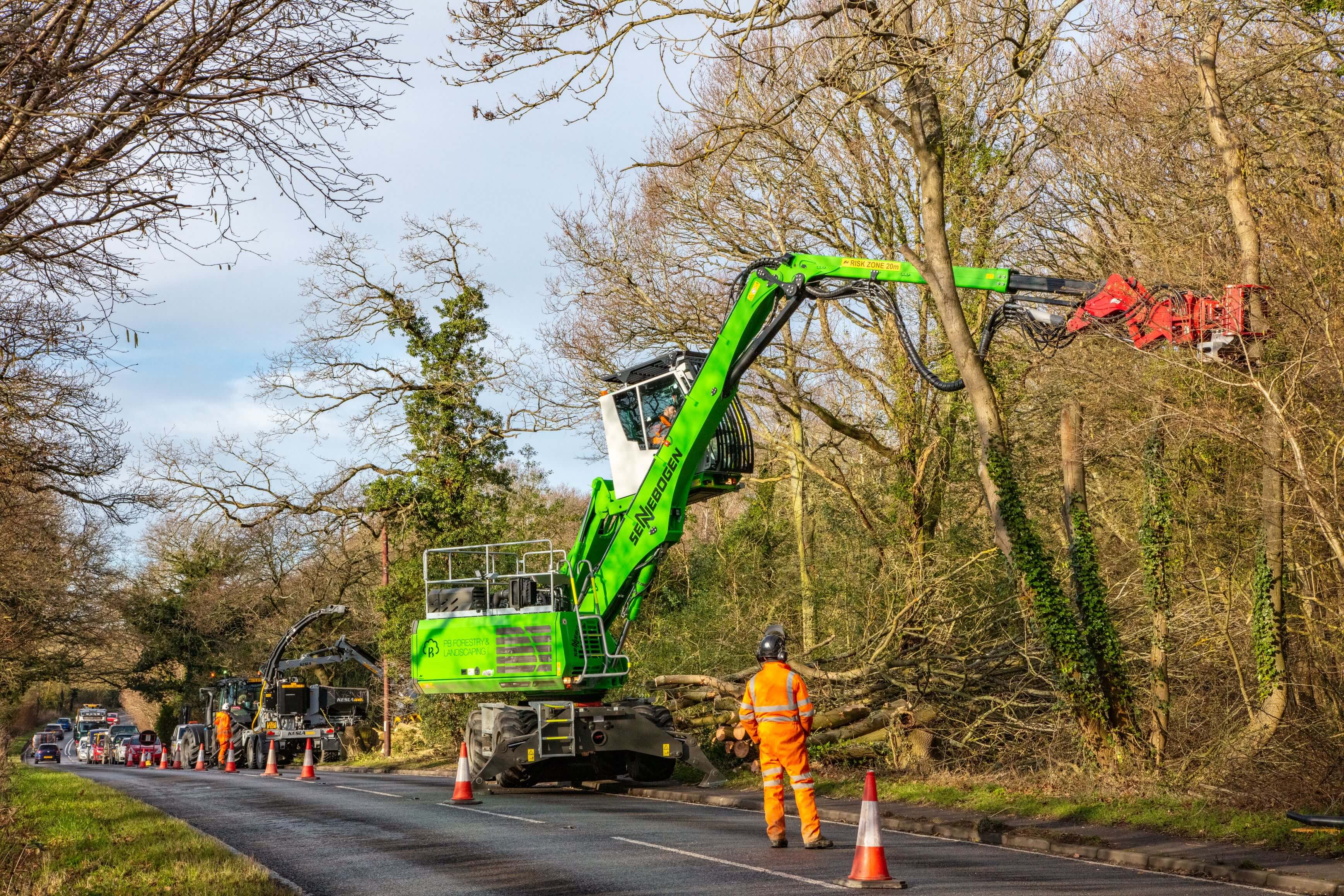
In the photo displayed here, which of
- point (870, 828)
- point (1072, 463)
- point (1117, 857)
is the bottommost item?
point (1117, 857)

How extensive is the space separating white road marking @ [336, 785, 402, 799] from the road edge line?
17.3ft

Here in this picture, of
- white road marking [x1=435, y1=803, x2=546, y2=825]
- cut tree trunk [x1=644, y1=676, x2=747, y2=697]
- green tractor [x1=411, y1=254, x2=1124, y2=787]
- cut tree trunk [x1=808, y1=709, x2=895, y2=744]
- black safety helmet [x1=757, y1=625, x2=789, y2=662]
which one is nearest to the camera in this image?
black safety helmet [x1=757, y1=625, x2=789, y2=662]

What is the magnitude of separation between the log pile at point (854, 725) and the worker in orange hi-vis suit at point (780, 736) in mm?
4350

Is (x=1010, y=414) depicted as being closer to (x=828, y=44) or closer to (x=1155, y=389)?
(x=1155, y=389)

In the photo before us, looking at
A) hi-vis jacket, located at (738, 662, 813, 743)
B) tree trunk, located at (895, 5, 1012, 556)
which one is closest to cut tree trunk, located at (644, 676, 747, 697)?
tree trunk, located at (895, 5, 1012, 556)

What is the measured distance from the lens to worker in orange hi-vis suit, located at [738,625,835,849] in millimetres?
10258

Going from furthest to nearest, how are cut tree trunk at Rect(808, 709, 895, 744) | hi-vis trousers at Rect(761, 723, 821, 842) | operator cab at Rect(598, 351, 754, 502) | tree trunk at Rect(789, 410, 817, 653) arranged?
1. tree trunk at Rect(789, 410, 817, 653)
2. cut tree trunk at Rect(808, 709, 895, 744)
3. operator cab at Rect(598, 351, 754, 502)
4. hi-vis trousers at Rect(761, 723, 821, 842)

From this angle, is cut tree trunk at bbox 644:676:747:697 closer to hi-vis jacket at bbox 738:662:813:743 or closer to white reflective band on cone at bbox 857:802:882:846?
hi-vis jacket at bbox 738:662:813:743

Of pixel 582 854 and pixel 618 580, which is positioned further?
pixel 618 580

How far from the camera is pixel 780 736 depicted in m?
→ 10.3

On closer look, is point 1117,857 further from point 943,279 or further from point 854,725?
point 854,725

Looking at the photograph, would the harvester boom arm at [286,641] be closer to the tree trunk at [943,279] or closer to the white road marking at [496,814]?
the white road marking at [496,814]

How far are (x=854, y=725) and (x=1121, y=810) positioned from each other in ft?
20.0

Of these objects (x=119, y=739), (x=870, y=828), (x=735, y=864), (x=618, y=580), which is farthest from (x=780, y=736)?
(x=119, y=739)
